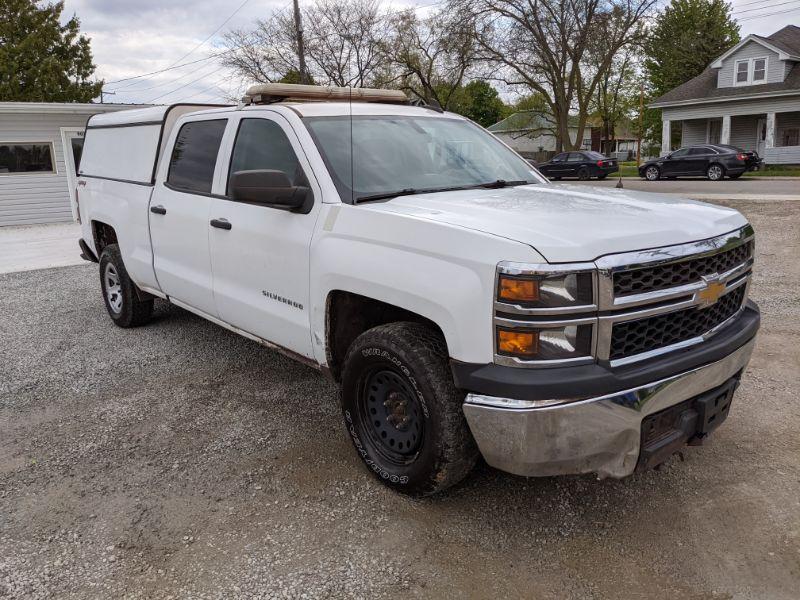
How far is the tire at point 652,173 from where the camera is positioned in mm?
27812

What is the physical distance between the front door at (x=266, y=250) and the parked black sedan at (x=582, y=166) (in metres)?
27.1

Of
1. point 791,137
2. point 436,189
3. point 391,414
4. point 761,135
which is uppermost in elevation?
point 761,135

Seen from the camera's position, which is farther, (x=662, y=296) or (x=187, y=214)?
(x=187, y=214)

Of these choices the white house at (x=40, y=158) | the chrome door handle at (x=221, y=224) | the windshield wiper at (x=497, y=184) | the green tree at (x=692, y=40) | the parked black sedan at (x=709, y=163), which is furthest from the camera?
the green tree at (x=692, y=40)

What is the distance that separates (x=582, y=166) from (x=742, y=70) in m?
10.6

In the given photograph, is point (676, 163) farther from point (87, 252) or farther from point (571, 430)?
point (571, 430)

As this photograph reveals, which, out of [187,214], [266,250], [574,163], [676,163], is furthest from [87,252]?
[574,163]

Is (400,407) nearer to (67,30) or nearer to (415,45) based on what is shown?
(415,45)

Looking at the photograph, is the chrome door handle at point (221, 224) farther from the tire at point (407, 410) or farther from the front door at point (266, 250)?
the tire at point (407, 410)

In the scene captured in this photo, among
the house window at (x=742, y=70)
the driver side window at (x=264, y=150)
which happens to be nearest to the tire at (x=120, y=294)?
the driver side window at (x=264, y=150)

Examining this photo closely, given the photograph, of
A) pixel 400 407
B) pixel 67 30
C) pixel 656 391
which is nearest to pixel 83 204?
pixel 400 407

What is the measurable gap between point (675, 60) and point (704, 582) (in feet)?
163

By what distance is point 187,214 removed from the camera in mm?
4578

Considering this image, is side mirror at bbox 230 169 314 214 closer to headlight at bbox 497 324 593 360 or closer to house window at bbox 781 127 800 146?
headlight at bbox 497 324 593 360
